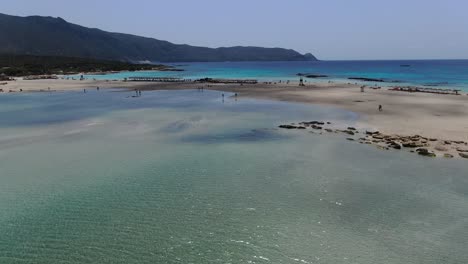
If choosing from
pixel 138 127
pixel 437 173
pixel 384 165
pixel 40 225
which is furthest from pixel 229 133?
pixel 40 225

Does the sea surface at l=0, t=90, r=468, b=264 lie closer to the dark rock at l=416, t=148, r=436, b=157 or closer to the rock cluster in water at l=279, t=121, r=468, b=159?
the dark rock at l=416, t=148, r=436, b=157

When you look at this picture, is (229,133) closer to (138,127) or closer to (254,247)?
(138,127)

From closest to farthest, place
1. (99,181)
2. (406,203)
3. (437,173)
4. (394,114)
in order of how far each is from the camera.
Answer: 1. (406,203)
2. (99,181)
3. (437,173)
4. (394,114)

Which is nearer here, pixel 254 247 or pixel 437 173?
pixel 254 247

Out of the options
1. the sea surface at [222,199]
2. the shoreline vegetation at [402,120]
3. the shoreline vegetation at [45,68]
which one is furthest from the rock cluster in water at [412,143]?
the shoreline vegetation at [45,68]

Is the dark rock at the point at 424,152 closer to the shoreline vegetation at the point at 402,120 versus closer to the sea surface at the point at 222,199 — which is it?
the shoreline vegetation at the point at 402,120

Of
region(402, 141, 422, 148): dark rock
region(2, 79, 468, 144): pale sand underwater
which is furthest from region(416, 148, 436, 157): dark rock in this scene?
region(2, 79, 468, 144): pale sand underwater

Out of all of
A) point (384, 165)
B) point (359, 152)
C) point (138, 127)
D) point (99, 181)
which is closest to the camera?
point (99, 181)

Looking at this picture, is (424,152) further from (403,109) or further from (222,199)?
(403,109)
